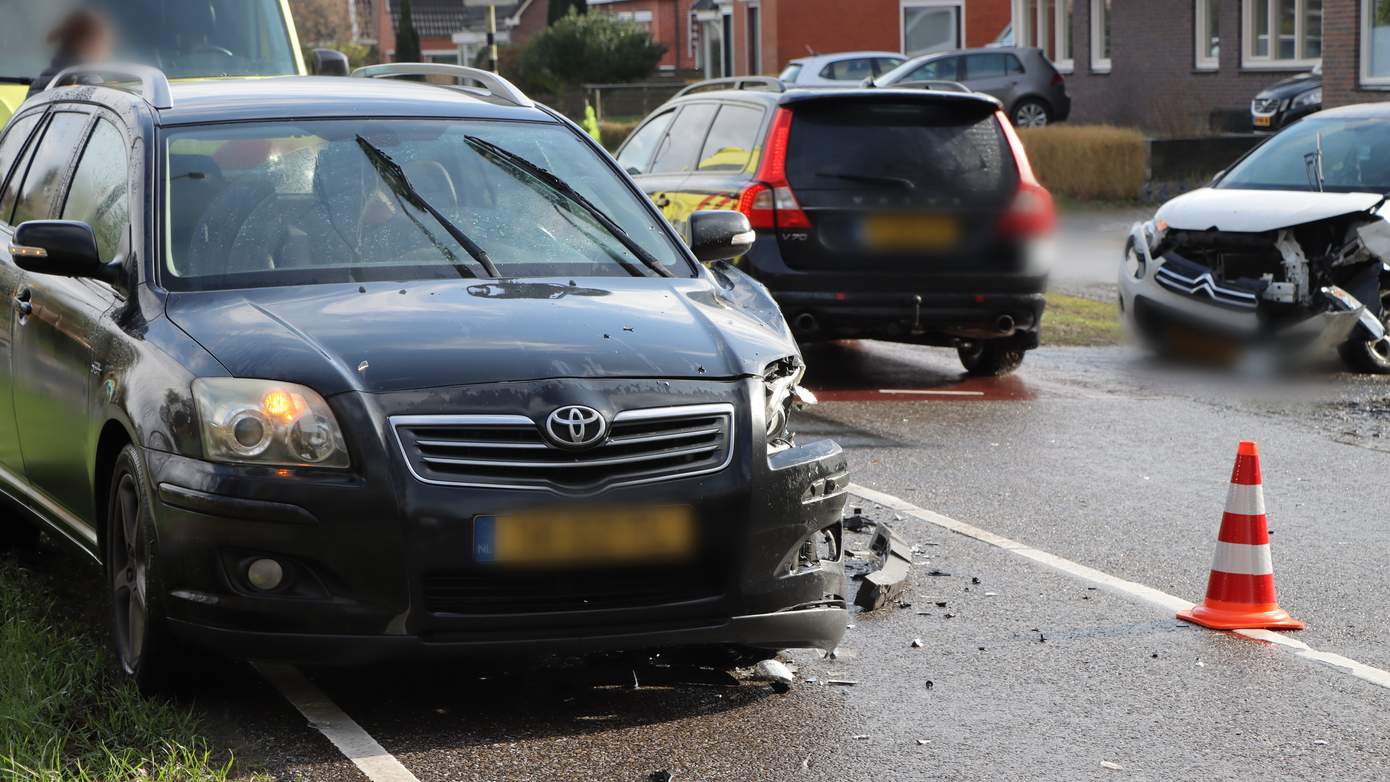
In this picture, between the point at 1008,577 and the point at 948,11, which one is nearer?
the point at 1008,577

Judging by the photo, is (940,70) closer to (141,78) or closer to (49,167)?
(49,167)

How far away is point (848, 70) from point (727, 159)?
3013 centimetres

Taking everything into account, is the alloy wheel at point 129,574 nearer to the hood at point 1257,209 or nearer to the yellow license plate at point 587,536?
the yellow license plate at point 587,536

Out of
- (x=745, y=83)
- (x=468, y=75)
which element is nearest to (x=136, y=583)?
(x=468, y=75)

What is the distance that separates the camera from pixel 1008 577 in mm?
6895

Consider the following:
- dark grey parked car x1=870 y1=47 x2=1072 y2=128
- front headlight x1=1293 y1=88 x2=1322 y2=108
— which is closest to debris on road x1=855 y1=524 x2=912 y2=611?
front headlight x1=1293 y1=88 x2=1322 y2=108

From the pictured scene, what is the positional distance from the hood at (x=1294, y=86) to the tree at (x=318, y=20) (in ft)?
165

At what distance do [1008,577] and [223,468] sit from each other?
3.09 metres

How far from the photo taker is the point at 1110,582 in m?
6.82

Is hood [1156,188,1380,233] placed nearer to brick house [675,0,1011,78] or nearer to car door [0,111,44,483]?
car door [0,111,44,483]

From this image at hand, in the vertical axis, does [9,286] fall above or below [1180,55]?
below

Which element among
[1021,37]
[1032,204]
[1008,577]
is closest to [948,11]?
[1021,37]

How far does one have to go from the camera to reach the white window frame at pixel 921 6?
5321cm

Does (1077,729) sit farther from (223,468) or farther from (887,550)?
(223,468)
